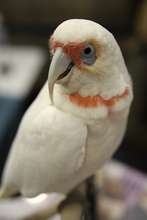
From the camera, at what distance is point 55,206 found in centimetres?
59

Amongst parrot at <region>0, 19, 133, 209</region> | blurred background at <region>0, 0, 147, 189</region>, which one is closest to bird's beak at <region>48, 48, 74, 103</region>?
parrot at <region>0, 19, 133, 209</region>

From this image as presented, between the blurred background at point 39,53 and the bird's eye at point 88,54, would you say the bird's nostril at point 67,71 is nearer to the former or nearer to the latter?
the bird's eye at point 88,54

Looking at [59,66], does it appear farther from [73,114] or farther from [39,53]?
[39,53]

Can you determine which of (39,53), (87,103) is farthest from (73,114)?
(39,53)

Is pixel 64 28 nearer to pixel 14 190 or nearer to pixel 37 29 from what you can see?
pixel 14 190

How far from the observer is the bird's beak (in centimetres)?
40

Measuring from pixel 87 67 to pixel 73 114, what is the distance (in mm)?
63

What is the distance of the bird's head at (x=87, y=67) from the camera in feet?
1.30

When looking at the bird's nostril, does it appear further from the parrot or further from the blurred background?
the blurred background

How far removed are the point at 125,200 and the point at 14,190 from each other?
0.92 feet

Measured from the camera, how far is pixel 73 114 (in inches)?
18.4

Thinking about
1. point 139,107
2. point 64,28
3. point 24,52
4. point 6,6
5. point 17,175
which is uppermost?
point 64,28

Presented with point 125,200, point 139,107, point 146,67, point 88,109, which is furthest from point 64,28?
point 139,107

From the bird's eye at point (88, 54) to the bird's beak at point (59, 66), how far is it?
0.05ft
